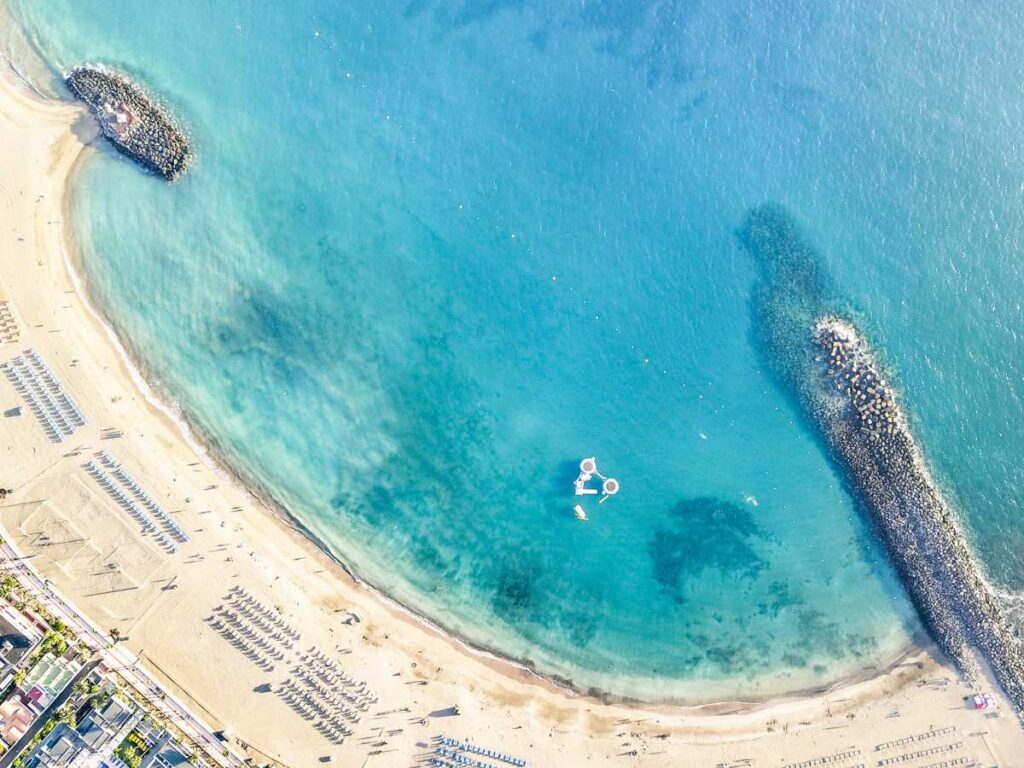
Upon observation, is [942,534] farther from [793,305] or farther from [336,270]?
[336,270]

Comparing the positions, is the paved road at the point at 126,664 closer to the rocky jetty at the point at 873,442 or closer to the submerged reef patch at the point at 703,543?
the submerged reef patch at the point at 703,543

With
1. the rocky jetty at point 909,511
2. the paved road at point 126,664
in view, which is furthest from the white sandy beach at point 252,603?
the rocky jetty at point 909,511

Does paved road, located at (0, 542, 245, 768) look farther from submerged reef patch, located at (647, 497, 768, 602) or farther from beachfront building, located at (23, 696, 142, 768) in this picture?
submerged reef patch, located at (647, 497, 768, 602)

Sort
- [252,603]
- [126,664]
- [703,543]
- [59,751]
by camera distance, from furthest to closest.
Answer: [703,543]
[252,603]
[126,664]
[59,751]

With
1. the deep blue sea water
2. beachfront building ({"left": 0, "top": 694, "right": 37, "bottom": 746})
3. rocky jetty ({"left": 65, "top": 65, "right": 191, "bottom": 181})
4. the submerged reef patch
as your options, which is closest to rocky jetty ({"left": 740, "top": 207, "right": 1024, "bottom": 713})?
the deep blue sea water

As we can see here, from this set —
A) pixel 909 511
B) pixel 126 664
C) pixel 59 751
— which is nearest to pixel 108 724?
pixel 59 751

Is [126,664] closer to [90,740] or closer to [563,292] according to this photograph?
[90,740]

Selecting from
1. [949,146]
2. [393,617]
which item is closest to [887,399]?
[949,146]
